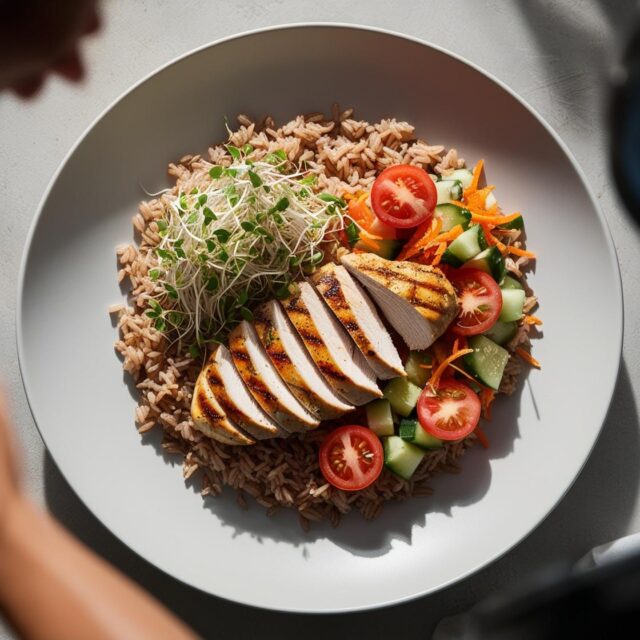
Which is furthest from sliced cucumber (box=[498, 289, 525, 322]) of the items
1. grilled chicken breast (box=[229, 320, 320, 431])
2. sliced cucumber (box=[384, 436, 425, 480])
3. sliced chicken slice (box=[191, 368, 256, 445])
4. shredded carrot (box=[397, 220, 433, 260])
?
sliced chicken slice (box=[191, 368, 256, 445])

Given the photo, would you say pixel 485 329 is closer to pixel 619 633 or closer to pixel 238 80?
pixel 238 80

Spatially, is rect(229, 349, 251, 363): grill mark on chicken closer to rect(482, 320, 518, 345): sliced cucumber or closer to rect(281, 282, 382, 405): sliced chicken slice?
rect(281, 282, 382, 405): sliced chicken slice

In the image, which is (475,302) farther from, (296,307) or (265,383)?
(265,383)

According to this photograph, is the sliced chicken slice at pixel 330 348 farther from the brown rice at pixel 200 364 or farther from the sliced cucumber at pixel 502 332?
the sliced cucumber at pixel 502 332

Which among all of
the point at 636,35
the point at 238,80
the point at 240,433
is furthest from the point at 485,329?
the point at 636,35

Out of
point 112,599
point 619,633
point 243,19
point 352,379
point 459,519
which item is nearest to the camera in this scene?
point 619,633

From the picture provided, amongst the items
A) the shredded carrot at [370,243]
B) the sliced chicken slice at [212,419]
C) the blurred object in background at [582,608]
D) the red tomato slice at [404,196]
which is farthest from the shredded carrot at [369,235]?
the blurred object in background at [582,608]
